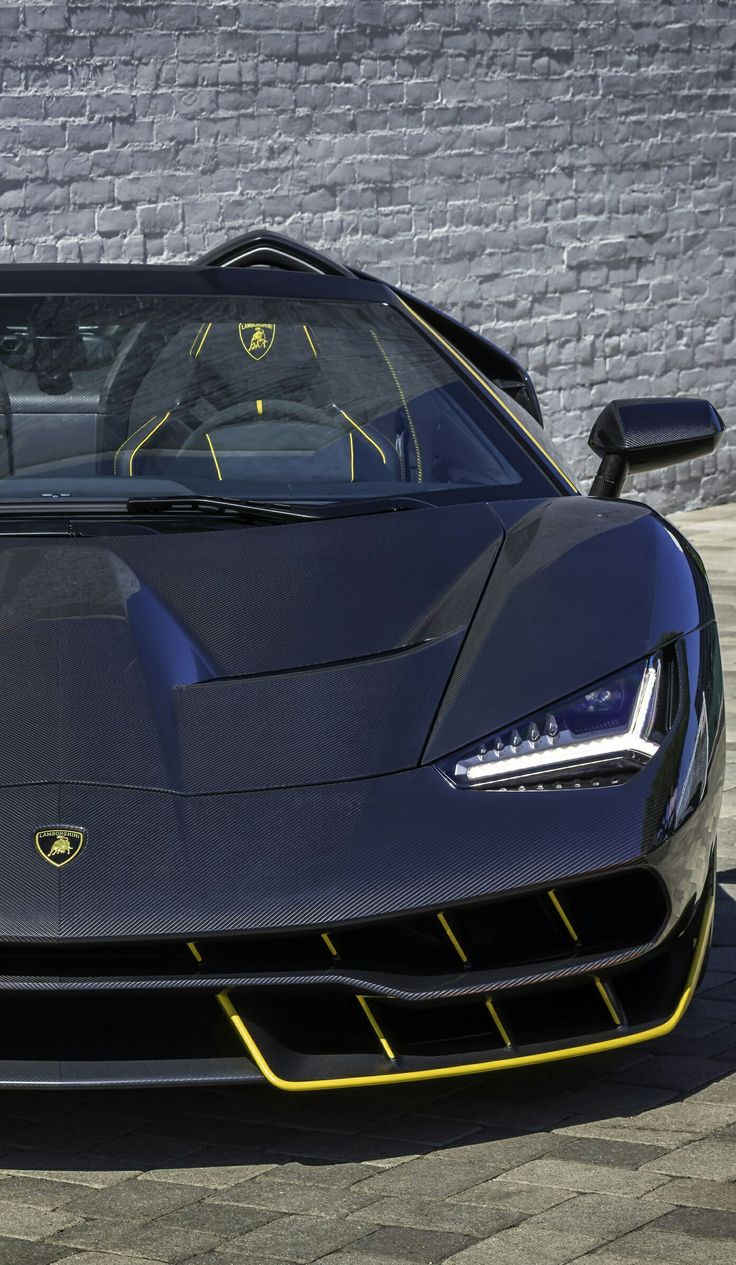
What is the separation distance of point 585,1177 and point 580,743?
0.59 meters

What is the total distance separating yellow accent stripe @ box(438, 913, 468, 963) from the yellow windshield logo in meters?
1.60

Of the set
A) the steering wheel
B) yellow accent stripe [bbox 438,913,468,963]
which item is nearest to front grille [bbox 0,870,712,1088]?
yellow accent stripe [bbox 438,913,468,963]

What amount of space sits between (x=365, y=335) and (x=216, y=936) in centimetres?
175

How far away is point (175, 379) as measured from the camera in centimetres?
365

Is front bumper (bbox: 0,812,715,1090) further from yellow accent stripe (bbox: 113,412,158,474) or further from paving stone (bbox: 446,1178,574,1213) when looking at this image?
yellow accent stripe (bbox: 113,412,158,474)

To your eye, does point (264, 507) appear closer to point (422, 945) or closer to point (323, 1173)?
point (422, 945)

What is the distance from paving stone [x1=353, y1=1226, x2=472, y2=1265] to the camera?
2.22 m

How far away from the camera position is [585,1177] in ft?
8.01

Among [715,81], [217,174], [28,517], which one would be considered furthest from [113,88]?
[28,517]

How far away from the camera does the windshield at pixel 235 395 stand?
3477 millimetres

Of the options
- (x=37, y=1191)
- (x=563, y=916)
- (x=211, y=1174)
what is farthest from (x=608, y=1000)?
(x=37, y=1191)

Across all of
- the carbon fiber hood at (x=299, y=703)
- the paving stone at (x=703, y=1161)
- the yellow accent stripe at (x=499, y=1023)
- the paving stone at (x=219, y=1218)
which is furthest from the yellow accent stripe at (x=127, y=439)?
the paving stone at (x=703, y=1161)

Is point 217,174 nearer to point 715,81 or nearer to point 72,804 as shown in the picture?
point 715,81

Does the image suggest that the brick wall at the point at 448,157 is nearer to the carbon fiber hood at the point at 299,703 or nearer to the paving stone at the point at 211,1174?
the carbon fiber hood at the point at 299,703
